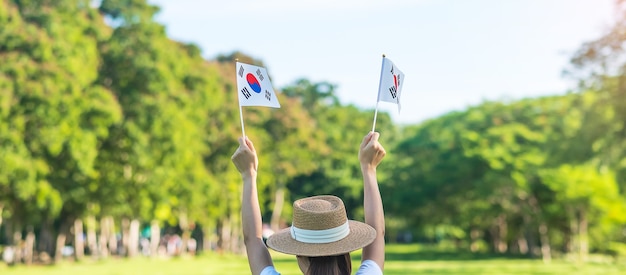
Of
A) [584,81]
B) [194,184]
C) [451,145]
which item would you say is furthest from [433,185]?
[584,81]

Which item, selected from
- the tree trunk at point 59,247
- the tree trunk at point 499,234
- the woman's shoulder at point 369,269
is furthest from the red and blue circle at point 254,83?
the tree trunk at point 499,234

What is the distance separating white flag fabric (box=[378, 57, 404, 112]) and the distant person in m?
0.36

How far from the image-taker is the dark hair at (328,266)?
3.16 metres

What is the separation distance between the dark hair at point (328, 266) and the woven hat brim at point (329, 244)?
7 cm

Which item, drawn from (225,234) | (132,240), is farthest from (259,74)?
(225,234)

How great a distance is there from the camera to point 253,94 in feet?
13.0

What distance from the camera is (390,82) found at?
3.98 metres

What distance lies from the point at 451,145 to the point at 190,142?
1981cm

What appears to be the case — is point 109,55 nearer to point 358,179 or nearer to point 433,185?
point 433,185

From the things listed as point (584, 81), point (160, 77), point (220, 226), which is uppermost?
point (160, 77)

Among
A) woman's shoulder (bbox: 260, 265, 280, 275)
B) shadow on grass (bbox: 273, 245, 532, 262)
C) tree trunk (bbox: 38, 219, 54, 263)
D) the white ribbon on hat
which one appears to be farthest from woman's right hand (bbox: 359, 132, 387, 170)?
tree trunk (bbox: 38, 219, 54, 263)

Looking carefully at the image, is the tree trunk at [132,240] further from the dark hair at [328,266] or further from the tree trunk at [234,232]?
the dark hair at [328,266]

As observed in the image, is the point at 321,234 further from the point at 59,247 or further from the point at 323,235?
the point at 59,247

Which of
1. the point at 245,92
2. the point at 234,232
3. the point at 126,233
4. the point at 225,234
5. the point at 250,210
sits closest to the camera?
the point at 250,210
